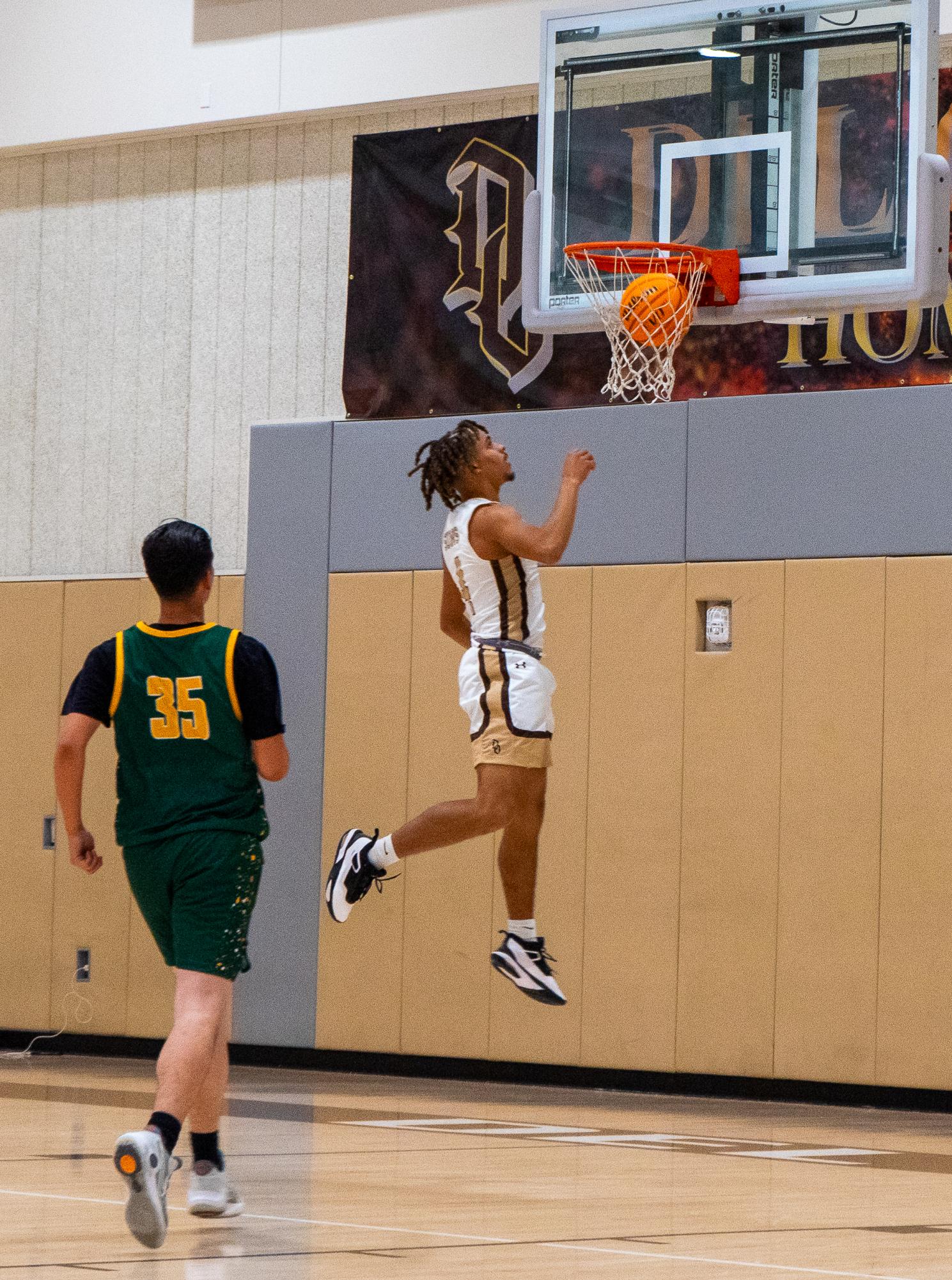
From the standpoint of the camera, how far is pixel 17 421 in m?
13.2

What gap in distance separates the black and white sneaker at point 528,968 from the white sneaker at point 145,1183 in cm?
256

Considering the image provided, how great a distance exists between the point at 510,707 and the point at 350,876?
0.91m

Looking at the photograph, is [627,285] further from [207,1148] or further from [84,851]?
[207,1148]

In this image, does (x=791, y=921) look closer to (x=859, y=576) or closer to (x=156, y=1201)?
(x=859, y=576)

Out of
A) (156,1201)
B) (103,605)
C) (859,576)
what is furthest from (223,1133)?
(103,605)

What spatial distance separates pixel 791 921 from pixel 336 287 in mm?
4572

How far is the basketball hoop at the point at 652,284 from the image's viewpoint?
8562 mm

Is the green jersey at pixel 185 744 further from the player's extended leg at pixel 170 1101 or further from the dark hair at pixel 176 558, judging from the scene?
the player's extended leg at pixel 170 1101

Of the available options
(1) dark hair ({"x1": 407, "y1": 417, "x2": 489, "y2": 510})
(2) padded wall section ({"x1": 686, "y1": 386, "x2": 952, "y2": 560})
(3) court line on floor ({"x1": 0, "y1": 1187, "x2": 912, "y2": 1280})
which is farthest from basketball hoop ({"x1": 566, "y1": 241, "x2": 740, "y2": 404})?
(3) court line on floor ({"x1": 0, "y1": 1187, "x2": 912, "y2": 1280})

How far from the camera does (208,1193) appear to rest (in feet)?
18.0

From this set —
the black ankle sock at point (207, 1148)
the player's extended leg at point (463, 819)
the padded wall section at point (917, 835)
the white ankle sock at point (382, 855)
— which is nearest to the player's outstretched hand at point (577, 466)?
the player's extended leg at point (463, 819)

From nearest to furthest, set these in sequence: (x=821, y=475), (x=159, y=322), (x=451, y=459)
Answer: (x=451, y=459) → (x=821, y=475) → (x=159, y=322)

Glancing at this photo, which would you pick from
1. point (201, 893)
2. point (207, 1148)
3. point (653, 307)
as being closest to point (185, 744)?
point (201, 893)

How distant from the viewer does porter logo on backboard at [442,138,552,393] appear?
11.1 meters
